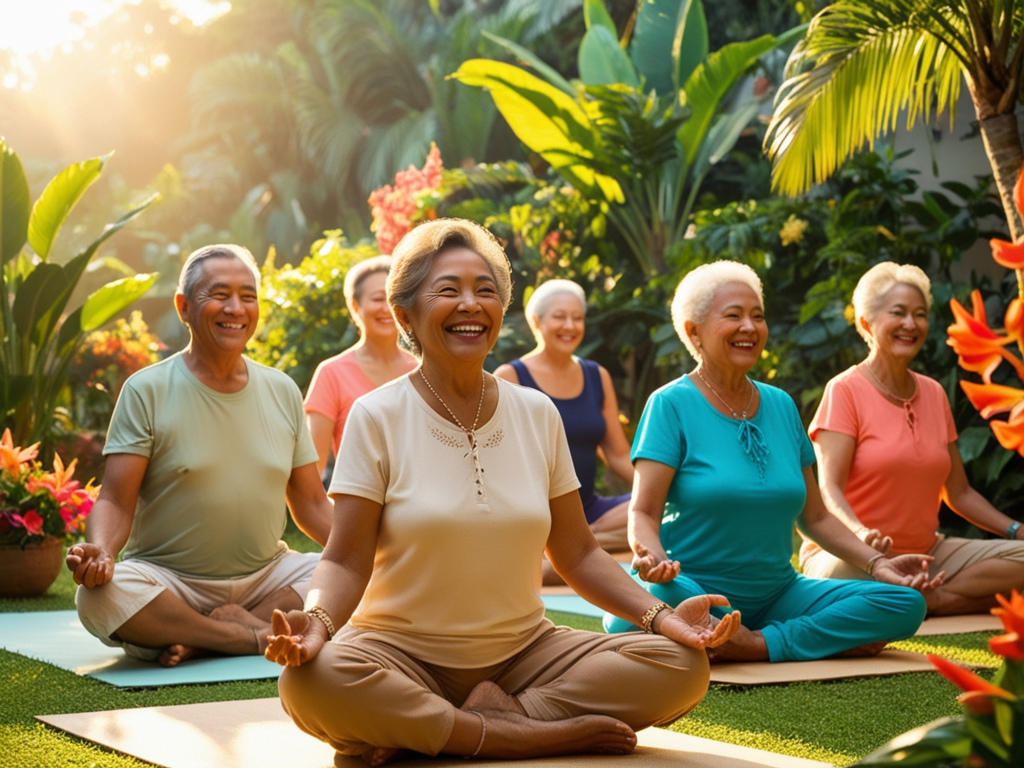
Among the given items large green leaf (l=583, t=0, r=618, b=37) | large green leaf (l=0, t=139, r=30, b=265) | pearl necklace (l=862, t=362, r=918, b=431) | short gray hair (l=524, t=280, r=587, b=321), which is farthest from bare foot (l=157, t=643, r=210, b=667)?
large green leaf (l=583, t=0, r=618, b=37)

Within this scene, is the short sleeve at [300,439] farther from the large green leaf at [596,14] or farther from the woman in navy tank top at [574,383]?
the large green leaf at [596,14]

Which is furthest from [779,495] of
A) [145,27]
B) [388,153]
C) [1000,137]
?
[145,27]

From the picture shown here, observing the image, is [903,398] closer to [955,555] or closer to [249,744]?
[955,555]

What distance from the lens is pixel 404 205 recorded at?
1197 cm

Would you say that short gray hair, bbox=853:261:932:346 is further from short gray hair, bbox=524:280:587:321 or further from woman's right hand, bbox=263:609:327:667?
woman's right hand, bbox=263:609:327:667

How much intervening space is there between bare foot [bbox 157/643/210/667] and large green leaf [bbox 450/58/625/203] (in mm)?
6838

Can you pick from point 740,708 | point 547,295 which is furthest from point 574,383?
point 740,708

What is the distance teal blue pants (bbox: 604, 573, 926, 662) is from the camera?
431 cm

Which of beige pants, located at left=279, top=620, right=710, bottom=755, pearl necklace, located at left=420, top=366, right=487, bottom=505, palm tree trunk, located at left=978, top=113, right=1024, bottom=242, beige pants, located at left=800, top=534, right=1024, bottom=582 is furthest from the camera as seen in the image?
palm tree trunk, located at left=978, top=113, right=1024, bottom=242

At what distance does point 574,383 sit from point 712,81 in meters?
4.60

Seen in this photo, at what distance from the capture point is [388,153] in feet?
74.5

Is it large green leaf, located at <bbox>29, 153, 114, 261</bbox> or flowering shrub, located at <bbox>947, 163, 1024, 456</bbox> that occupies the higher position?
large green leaf, located at <bbox>29, 153, 114, 261</bbox>

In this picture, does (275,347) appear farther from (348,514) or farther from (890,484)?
(348,514)

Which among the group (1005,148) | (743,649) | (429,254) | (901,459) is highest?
(1005,148)
